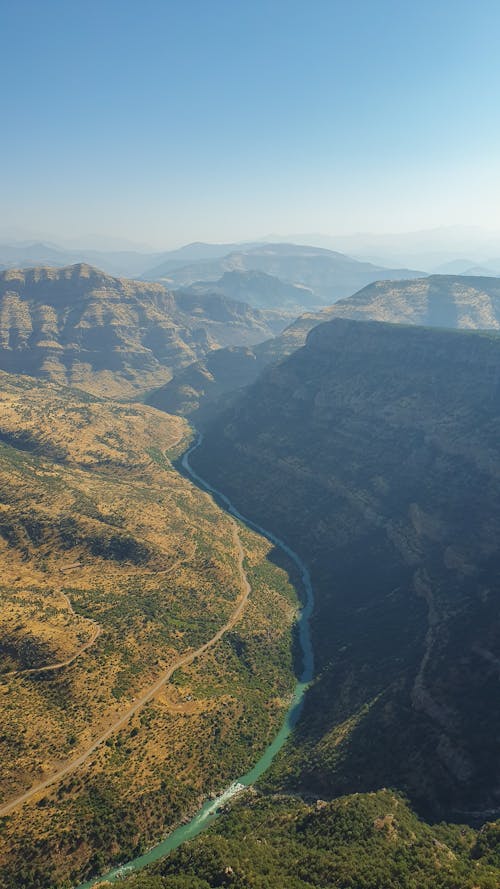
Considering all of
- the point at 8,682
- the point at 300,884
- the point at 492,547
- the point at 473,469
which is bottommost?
the point at 8,682

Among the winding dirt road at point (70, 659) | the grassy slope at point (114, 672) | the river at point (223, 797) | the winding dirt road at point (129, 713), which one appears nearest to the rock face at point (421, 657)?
the river at point (223, 797)

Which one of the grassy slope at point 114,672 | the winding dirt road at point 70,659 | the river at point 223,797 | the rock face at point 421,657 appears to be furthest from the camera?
the winding dirt road at point 70,659

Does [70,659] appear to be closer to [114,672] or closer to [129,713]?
[114,672]

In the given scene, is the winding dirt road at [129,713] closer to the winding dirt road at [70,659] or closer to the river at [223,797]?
the winding dirt road at [70,659]

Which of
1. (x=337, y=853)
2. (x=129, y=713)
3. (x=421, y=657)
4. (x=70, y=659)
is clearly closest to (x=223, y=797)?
(x=129, y=713)

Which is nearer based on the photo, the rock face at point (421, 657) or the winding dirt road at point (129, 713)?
the winding dirt road at point (129, 713)

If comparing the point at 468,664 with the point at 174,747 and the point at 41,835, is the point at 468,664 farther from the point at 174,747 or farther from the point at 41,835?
the point at 41,835

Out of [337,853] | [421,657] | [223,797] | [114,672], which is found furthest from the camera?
[421,657]

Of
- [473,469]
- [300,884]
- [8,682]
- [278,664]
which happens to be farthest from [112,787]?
[473,469]

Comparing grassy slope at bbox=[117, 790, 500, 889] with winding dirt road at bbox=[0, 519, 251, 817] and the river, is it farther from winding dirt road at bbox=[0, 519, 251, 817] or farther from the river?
winding dirt road at bbox=[0, 519, 251, 817]
